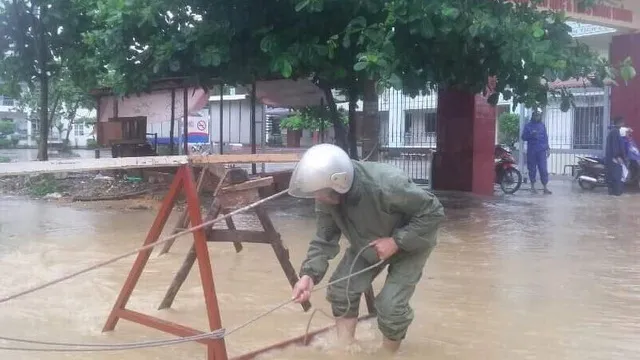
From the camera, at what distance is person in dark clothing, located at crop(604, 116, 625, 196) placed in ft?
43.7

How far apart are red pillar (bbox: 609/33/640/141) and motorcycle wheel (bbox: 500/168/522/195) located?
2927 mm

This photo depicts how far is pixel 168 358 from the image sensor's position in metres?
4.00

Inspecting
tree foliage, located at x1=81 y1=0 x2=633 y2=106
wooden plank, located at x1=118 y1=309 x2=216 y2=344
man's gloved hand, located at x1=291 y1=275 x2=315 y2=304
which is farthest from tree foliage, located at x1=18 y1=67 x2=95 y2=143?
man's gloved hand, located at x1=291 y1=275 x2=315 y2=304

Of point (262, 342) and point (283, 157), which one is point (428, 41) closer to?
point (283, 157)

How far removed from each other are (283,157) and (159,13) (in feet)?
17.8

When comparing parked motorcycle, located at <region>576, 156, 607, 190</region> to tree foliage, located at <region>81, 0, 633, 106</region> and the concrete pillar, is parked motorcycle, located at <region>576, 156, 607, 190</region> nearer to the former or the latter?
the concrete pillar

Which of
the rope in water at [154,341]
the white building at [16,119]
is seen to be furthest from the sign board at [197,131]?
the white building at [16,119]

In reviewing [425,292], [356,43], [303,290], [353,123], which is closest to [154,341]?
[303,290]

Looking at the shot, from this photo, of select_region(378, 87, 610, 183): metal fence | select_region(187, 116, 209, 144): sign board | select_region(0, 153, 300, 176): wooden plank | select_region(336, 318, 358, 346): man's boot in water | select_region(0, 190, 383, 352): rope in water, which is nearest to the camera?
select_region(0, 190, 383, 352): rope in water

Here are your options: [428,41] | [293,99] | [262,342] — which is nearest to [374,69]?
[428,41]

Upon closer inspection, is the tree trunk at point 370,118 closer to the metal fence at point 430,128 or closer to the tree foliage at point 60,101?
the metal fence at point 430,128

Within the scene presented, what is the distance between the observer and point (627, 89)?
1490 centimetres

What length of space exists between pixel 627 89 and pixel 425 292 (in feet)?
36.9

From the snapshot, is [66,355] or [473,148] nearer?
[66,355]
